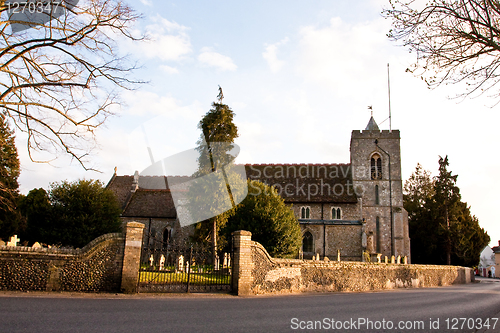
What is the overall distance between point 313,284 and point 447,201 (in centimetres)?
3293

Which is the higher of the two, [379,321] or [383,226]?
[383,226]

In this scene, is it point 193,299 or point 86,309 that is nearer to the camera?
point 86,309

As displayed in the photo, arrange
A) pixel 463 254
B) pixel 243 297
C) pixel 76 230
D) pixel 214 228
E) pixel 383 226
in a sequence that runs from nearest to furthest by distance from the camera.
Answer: pixel 243 297
pixel 214 228
pixel 76 230
pixel 383 226
pixel 463 254

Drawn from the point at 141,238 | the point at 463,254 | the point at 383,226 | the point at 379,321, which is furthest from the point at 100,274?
the point at 463,254

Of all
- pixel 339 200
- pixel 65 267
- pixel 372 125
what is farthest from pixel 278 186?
pixel 65 267

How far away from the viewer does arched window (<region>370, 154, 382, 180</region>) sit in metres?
34.8

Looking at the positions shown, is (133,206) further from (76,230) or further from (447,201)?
(447,201)

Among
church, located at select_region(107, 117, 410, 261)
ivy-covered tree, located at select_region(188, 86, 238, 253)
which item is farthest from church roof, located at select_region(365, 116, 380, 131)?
ivy-covered tree, located at select_region(188, 86, 238, 253)

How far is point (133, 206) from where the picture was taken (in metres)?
34.5

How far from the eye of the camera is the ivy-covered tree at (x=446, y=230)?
128 ft

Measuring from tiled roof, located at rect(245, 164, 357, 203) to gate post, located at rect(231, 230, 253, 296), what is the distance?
71.6 feet

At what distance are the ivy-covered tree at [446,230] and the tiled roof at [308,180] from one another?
43.3 ft

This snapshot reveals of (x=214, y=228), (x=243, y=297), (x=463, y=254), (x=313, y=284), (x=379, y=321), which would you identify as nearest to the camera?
(x=379, y=321)

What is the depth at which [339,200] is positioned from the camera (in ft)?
109
